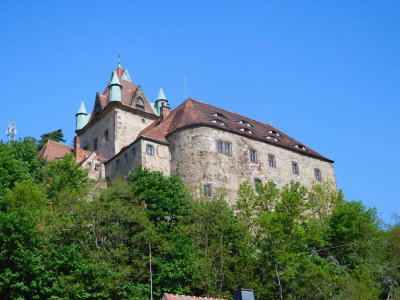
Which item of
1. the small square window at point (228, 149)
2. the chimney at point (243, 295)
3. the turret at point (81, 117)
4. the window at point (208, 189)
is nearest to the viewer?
the chimney at point (243, 295)

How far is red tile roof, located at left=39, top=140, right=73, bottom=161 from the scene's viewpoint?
171ft

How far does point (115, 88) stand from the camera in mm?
55625

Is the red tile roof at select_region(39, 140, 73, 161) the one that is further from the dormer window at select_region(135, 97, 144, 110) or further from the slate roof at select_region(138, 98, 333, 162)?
the slate roof at select_region(138, 98, 333, 162)

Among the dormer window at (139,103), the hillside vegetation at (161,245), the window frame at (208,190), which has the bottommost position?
the hillside vegetation at (161,245)

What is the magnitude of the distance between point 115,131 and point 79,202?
63.0ft

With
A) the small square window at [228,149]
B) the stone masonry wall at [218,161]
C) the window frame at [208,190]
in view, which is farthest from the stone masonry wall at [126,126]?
the window frame at [208,190]

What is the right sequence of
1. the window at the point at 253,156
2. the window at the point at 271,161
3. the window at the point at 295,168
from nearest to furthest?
the window at the point at 253,156 → the window at the point at 271,161 → the window at the point at 295,168

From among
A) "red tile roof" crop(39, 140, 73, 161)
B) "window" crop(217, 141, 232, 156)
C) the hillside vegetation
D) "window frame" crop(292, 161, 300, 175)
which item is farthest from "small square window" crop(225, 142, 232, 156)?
"red tile roof" crop(39, 140, 73, 161)

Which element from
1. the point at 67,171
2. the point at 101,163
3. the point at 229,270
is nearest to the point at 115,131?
the point at 101,163

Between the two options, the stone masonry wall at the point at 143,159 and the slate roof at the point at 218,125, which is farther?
the slate roof at the point at 218,125

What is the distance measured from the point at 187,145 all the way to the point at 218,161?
288 cm

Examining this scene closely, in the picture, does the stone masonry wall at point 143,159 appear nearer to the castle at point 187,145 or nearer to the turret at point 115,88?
the castle at point 187,145

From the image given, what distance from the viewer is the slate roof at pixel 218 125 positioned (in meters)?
46.8

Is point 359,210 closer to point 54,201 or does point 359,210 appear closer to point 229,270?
point 229,270
